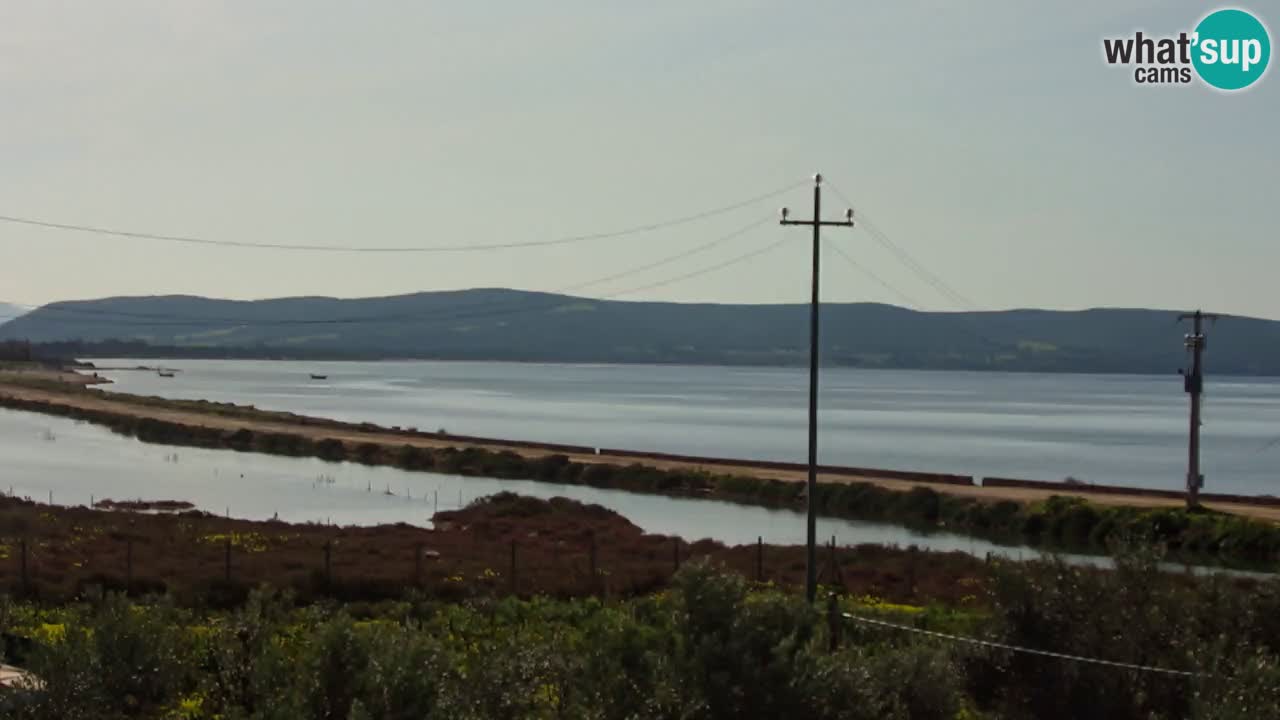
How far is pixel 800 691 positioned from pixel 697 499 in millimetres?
63805

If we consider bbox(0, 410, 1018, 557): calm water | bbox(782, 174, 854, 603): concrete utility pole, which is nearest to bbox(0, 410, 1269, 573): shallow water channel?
bbox(0, 410, 1018, 557): calm water

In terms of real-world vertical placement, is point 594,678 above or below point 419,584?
above

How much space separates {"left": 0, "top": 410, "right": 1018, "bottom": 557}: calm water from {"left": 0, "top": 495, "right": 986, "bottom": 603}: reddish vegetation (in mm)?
6061

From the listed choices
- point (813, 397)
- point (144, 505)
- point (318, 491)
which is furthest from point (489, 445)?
point (813, 397)

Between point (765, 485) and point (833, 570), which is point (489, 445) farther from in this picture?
point (833, 570)

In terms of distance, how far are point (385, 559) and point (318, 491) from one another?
34.3 meters

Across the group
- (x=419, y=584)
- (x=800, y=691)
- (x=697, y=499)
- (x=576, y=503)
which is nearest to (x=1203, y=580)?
(x=800, y=691)

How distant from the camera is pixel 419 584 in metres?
36.1

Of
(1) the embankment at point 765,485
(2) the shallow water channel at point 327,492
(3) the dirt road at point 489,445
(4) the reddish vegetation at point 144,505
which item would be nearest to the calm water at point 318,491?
(2) the shallow water channel at point 327,492

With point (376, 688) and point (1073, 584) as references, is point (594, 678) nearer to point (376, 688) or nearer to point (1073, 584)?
point (376, 688)

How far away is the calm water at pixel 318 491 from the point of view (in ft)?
208

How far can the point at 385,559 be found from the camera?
4366cm

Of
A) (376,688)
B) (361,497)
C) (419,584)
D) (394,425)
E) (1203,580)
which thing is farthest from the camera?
(394,425)

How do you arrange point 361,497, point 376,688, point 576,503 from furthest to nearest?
1. point 361,497
2. point 576,503
3. point 376,688
